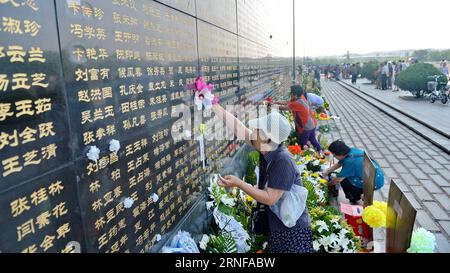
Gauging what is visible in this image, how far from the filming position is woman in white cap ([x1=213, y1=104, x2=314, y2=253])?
232cm

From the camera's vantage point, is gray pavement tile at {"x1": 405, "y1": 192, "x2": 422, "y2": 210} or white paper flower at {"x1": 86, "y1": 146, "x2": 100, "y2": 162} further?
gray pavement tile at {"x1": 405, "y1": 192, "x2": 422, "y2": 210}

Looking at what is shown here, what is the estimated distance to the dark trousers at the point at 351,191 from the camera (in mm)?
4524

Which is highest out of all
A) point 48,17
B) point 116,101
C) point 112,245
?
point 48,17

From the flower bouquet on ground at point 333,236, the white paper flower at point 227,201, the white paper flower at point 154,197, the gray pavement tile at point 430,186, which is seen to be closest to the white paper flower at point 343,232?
the flower bouquet on ground at point 333,236

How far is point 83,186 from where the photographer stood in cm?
167

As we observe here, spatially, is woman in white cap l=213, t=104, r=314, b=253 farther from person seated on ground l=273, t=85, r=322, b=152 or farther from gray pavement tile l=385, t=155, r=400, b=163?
gray pavement tile l=385, t=155, r=400, b=163

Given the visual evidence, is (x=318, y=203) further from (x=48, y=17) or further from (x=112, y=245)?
(x=48, y=17)

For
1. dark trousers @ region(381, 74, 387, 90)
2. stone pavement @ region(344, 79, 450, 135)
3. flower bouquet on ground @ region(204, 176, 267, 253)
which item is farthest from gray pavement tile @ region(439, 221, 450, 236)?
dark trousers @ region(381, 74, 387, 90)

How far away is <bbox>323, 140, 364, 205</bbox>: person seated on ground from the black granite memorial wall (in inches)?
85.7

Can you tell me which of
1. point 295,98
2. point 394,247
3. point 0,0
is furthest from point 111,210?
point 295,98

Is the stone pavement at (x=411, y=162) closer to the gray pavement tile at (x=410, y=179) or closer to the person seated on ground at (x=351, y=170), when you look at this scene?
the gray pavement tile at (x=410, y=179)

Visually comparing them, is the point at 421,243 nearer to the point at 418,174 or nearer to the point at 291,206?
the point at 291,206

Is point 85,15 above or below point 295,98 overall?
above

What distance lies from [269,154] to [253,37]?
16.8ft
